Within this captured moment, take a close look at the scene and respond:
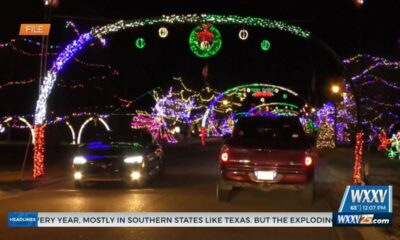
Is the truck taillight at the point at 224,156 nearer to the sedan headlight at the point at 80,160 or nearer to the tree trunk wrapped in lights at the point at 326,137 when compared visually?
the sedan headlight at the point at 80,160

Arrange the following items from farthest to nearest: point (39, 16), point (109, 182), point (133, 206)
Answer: point (39, 16), point (109, 182), point (133, 206)

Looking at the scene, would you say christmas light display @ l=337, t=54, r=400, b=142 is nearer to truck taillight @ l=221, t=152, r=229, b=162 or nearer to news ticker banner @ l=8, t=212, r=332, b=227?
truck taillight @ l=221, t=152, r=229, b=162

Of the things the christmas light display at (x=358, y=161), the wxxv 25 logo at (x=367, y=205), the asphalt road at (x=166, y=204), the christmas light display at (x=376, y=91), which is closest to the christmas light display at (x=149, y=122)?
the christmas light display at (x=376, y=91)

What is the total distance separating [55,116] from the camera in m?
40.2

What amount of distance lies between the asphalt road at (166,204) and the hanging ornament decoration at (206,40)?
4.31 meters

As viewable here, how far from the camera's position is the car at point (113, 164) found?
1627 centimetres

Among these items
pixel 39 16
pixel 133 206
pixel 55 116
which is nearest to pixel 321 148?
pixel 55 116

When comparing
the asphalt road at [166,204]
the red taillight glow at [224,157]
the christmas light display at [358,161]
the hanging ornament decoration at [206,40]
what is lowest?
the asphalt road at [166,204]

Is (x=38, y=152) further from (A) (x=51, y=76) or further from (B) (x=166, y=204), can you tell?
(B) (x=166, y=204)

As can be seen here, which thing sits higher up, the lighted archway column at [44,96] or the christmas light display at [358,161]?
the lighted archway column at [44,96]

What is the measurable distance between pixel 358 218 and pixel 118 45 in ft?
148

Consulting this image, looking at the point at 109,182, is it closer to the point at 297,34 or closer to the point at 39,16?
the point at 297,34

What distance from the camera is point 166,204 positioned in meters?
12.9

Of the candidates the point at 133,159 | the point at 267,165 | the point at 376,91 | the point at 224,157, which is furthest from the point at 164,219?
the point at 376,91
